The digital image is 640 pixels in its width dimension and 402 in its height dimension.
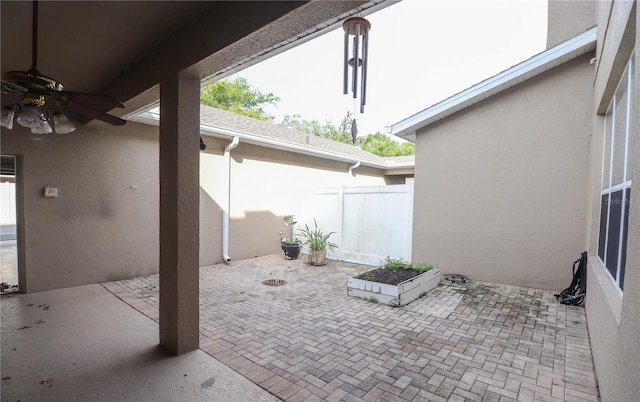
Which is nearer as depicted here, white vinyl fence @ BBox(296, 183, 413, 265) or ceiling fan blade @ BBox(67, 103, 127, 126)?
ceiling fan blade @ BBox(67, 103, 127, 126)

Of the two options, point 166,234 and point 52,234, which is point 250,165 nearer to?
point 52,234

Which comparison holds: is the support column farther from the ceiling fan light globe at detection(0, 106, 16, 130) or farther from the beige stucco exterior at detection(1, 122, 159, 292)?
the beige stucco exterior at detection(1, 122, 159, 292)

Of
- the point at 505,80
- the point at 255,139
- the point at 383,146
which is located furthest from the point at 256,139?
the point at 383,146

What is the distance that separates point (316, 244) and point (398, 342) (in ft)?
14.2

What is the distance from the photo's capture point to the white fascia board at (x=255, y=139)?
17.9ft

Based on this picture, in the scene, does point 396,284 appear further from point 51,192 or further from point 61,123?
point 51,192

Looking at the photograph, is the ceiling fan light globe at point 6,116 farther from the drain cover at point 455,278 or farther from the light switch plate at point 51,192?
the drain cover at point 455,278

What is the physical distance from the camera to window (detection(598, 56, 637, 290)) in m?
2.46

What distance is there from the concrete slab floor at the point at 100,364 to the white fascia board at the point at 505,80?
559cm

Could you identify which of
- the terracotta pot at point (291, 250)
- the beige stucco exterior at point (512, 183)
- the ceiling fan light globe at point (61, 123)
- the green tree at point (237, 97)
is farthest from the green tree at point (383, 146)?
the ceiling fan light globe at point (61, 123)

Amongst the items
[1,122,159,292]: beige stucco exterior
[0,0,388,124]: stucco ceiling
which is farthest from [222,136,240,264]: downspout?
[0,0,388,124]: stucco ceiling

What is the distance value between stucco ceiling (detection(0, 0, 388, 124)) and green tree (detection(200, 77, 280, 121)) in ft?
49.0

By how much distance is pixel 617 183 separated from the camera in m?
2.85

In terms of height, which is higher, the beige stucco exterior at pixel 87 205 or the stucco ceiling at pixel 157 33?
the stucco ceiling at pixel 157 33
